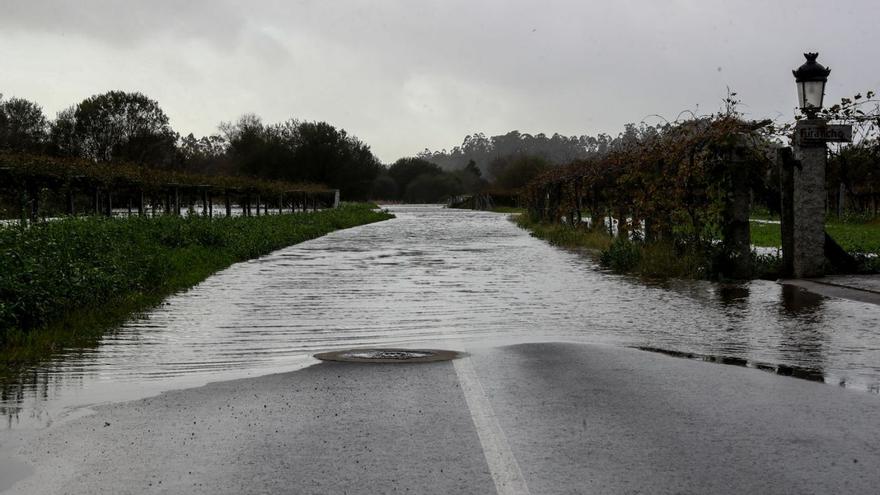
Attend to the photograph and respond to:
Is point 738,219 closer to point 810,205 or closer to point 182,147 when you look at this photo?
point 810,205

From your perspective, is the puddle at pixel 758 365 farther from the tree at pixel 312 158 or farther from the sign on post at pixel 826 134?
the tree at pixel 312 158

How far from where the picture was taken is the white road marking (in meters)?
4.90

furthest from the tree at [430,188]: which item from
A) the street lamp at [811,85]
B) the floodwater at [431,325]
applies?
the street lamp at [811,85]

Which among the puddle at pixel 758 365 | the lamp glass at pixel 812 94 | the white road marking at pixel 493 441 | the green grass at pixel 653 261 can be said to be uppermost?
the lamp glass at pixel 812 94

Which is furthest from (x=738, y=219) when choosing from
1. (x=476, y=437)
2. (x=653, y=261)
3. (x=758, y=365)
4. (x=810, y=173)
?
(x=476, y=437)

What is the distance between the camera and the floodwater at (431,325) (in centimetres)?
810

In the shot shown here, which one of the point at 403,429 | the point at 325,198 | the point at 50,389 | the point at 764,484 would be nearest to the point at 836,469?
the point at 764,484

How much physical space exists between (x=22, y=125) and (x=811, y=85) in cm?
9267

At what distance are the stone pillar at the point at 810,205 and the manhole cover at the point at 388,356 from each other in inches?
349

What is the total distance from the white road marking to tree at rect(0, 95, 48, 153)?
266 ft

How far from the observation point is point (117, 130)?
9712cm

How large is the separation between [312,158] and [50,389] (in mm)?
104888

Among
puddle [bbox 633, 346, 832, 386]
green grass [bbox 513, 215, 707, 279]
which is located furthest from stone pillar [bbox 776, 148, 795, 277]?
puddle [bbox 633, 346, 832, 386]

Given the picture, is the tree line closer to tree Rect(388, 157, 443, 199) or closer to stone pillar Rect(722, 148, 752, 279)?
tree Rect(388, 157, 443, 199)
